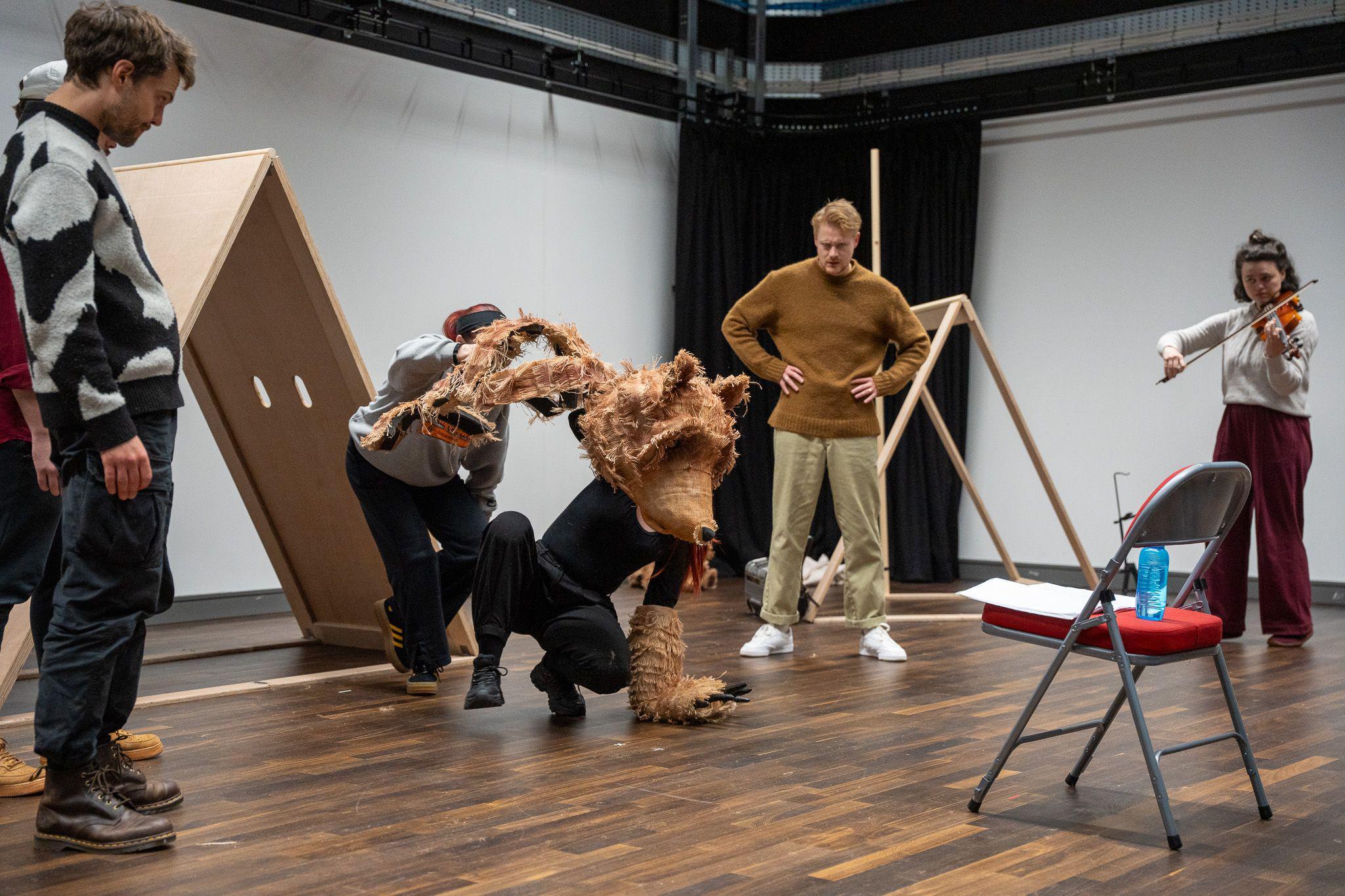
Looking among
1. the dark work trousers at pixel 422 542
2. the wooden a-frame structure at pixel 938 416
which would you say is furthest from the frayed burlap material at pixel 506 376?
the wooden a-frame structure at pixel 938 416

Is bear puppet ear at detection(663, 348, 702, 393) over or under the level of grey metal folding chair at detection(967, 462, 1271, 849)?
over

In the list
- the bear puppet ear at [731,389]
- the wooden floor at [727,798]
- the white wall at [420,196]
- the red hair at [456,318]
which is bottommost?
the wooden floor at [727,798]

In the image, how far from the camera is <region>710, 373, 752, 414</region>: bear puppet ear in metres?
2.98

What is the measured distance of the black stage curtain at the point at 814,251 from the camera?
7.09m

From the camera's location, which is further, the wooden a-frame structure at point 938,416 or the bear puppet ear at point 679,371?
the wooden a-frame structure at point 938,416

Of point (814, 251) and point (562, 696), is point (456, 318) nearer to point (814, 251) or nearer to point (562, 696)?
point (562, 696)

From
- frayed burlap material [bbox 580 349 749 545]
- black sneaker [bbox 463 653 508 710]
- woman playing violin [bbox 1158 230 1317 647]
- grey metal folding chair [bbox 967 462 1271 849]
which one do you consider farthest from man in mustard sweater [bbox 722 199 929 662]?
grey metal folding chair [bbox 967 462 1271 849]

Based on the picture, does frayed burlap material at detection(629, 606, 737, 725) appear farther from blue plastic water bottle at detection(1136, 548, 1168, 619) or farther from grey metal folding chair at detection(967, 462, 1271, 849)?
blue plastic water bottle at detection(1136, 548, 1168, 619)

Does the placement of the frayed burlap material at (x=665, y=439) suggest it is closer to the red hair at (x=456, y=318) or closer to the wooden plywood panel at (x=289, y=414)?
the red hair at (x=456, y=318)

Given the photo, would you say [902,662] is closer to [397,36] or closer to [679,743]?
[679,743]

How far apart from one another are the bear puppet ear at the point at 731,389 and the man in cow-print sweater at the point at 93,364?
1.21m

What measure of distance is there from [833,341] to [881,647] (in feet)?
3.36

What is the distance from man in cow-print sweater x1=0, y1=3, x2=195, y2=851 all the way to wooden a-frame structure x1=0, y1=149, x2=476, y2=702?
105 cm

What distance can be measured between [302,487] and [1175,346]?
289 cm
